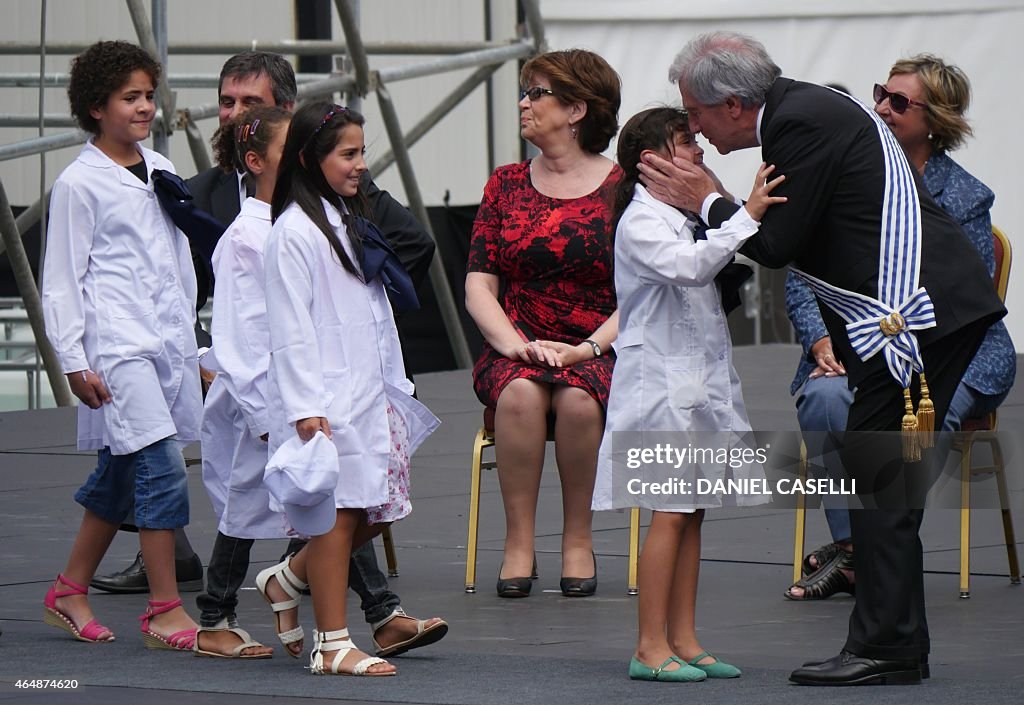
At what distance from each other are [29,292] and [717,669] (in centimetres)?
707

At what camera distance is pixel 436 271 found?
13.1 meters

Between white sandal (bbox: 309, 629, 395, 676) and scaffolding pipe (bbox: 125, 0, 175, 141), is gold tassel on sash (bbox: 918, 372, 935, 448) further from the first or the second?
scaffolding pipe (bbox: 125, 0, 175, 141)

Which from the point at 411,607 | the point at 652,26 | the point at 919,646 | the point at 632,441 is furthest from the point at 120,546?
the point at 652,26

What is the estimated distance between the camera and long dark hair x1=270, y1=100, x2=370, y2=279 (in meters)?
4.66

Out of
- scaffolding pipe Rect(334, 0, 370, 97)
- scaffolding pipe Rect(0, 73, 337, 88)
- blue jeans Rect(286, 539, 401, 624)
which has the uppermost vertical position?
scaffolding pipe Rect(334, 0, 370, 97)

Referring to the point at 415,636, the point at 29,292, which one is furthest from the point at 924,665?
the point at 29,292

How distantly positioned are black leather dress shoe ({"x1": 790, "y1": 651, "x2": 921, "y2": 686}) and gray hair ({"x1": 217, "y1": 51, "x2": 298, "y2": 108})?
2543 millimetres

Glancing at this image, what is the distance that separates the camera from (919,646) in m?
4.38

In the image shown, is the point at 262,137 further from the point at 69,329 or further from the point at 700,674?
the point at 700,674

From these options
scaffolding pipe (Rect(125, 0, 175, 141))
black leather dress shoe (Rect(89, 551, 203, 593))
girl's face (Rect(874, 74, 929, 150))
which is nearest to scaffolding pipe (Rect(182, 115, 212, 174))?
scaffolding pipe (Rect(125, 0, 175, 141))

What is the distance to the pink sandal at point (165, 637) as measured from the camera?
492cm

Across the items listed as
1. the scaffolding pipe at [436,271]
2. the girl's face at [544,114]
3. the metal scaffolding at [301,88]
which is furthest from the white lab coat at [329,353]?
the scaffolding pipe at [436,271]

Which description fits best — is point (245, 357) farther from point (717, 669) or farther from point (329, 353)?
point (717, 669)

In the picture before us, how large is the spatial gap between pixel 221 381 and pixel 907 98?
218 cm
